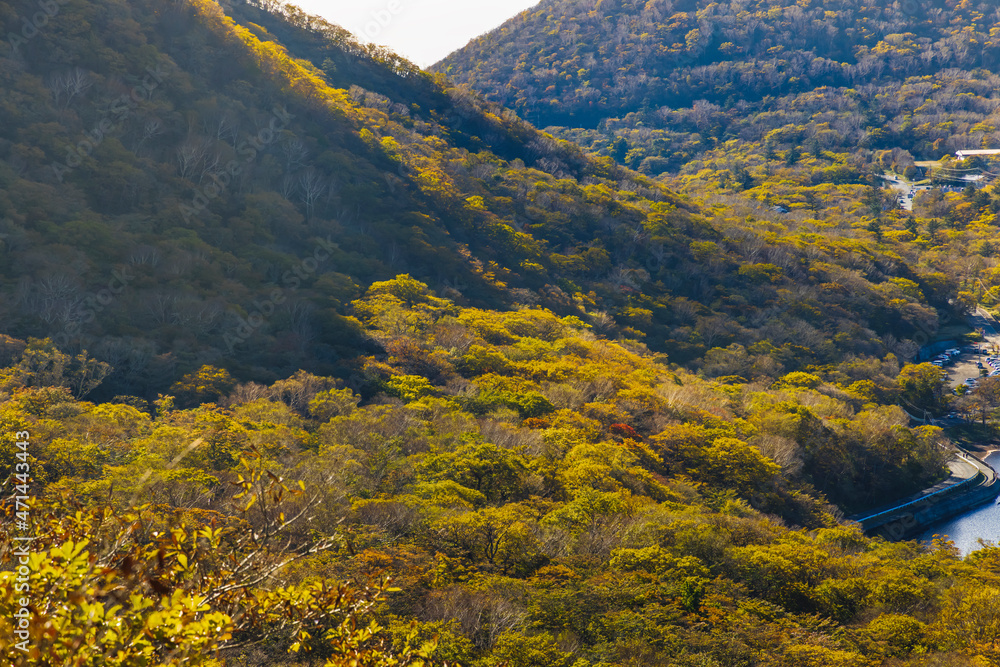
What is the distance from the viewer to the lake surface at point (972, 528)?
39.6m

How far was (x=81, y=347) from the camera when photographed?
27078mm

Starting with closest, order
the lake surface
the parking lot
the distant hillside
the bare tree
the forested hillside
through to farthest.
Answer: the forested hillside → the lake surface → the bare tree → the parking lot → the distant hillside

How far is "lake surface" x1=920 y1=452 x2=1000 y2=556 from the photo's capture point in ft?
130

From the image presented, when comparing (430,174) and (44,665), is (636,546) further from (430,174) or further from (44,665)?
(430,174)

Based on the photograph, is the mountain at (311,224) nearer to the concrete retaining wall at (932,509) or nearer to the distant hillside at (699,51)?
the concrete retaining wall at (932,509)

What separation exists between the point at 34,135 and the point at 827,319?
226ft

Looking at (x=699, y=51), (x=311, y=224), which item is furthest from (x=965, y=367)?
(x=699, y=51)

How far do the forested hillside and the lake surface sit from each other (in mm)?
3173

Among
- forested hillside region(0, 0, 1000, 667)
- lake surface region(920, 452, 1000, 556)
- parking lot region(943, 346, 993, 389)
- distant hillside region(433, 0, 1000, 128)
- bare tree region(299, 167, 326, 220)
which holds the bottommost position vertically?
parking lot region(943, 346, 993, 389)

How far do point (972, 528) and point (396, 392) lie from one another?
3933 cm

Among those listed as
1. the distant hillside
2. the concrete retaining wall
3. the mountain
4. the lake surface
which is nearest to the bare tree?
the mountain

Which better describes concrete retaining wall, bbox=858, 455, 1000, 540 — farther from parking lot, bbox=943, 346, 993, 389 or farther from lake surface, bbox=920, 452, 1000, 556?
parking lot, bbox=943, 346, 993, 389

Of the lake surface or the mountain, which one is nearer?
the mountain

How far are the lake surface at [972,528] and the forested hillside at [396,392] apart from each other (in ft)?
10.4
